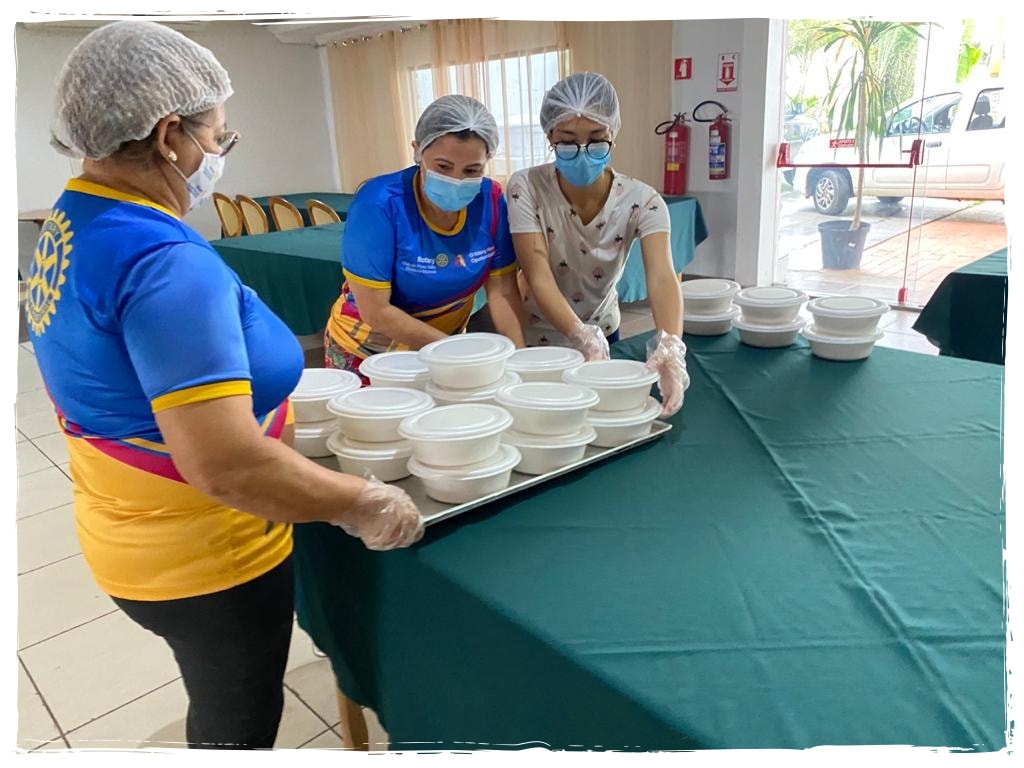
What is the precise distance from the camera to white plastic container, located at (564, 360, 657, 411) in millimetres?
1224

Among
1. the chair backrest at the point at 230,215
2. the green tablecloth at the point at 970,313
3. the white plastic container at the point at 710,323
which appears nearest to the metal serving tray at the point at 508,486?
the white plastic container at the point at 710,323

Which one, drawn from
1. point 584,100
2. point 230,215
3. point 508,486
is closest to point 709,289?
point 584,100

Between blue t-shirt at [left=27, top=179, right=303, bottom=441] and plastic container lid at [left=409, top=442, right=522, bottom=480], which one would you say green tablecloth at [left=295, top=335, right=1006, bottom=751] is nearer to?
plastic container lid at [left=409, top=442, right=522, bottom=480]

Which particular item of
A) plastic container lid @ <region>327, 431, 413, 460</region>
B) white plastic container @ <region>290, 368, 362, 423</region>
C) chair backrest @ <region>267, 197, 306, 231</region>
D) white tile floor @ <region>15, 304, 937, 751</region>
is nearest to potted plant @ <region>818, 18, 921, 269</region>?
white tile floor @ <region>15, 304, 937, 751</region>

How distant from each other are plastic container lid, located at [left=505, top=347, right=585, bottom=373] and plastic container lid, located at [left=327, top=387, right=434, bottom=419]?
0.22 m

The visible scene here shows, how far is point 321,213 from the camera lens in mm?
5191

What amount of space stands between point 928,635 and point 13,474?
1.08 m

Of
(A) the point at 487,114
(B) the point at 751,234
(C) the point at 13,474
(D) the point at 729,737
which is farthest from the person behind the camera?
(B) the point at 751,234

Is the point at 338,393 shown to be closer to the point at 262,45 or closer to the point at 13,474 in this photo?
the point at 13,474

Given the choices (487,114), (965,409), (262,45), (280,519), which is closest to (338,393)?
(280,519)

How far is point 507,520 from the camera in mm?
1014

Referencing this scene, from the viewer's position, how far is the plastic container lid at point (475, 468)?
3.31ft

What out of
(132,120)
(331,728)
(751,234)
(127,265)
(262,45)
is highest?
(262,45)

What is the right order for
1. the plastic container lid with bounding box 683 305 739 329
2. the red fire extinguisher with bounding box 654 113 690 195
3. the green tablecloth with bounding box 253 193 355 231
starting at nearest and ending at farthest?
1. the plastic container lid with bounding box 683 305 739 329
2. the red fire extinguisher with bounding box 654 113 690 195
3. the green tablecloth with bounding box 253 193 355 231
